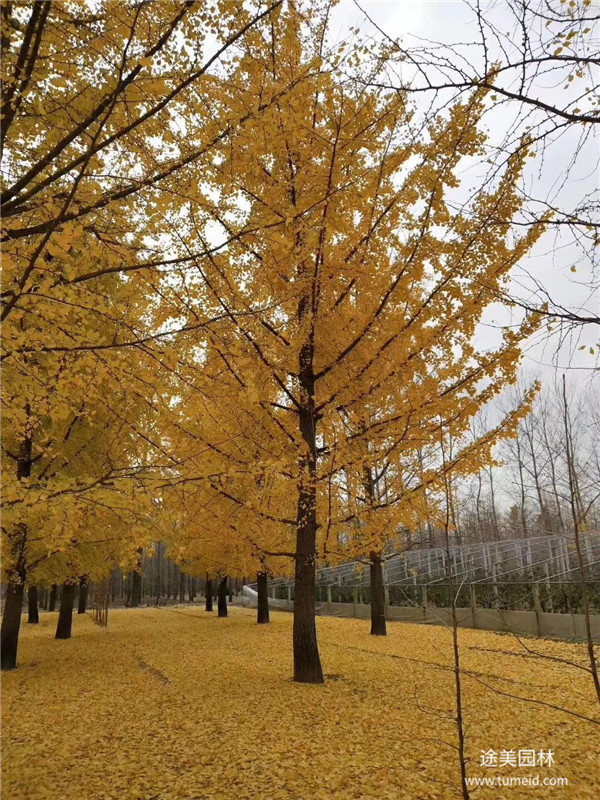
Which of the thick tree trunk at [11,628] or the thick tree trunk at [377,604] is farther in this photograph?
the thick tree trunk at [377,604]

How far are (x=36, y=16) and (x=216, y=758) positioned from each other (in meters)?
5.21

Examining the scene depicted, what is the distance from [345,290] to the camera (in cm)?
591

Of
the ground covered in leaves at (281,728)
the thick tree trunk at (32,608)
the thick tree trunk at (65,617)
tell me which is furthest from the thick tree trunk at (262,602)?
the thick tree trunk at (32,608)

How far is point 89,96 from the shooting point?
2.93 meters

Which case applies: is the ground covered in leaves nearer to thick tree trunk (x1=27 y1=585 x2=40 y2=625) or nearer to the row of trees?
the row of trees

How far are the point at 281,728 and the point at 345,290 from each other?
4722 millimetres

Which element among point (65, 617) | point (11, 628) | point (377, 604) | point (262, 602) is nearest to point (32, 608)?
point (65, 617)

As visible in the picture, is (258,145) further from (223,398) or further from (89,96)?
(223,398)

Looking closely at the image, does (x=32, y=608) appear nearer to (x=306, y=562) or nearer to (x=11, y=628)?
(x=11, y=628)

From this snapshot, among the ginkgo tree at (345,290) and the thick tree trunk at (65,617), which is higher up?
the ginkgo tree at (345,290)

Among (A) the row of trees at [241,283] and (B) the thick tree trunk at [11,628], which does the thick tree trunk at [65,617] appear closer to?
(B) the thick tree trunk at [11,628]

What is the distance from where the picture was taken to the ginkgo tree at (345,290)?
4615 mm

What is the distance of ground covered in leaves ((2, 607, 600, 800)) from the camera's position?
3.60 meters

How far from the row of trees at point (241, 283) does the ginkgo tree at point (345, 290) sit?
3cm
